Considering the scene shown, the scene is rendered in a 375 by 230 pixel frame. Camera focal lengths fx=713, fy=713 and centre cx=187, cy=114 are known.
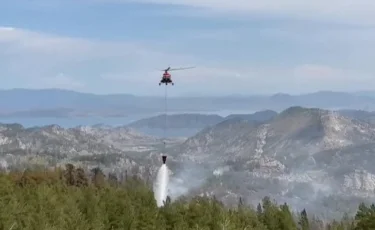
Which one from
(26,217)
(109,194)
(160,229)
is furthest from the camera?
(109,194)

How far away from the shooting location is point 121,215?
9425cm

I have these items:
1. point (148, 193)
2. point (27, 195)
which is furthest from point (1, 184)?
point (148, 193)

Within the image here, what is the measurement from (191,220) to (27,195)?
23.4 meters

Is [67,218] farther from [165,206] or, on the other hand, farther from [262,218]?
[262,218]

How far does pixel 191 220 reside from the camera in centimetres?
10238

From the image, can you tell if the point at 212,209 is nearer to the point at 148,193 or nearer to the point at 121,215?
the point at 148,193

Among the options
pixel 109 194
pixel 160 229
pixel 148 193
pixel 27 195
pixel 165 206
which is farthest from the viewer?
pixel 148 193

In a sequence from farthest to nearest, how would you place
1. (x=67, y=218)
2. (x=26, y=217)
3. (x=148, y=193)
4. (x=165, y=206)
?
(x=148, y=193) < (x=165, y=206) < (x=67, y=218) < (x=26, y=217)

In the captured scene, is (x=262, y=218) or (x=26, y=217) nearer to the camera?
(x=26, y=217)

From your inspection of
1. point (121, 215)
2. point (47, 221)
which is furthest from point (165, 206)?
point (47, 221)

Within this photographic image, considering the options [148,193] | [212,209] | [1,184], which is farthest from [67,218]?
[148,193]

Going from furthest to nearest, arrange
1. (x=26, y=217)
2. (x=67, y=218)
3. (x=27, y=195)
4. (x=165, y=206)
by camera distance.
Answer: (x=165, y=206) → (x=27, y=195) → (x=67, y=218) → (x=26, y=217)

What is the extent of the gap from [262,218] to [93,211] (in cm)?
4118

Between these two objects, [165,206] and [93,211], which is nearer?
[93,211]
